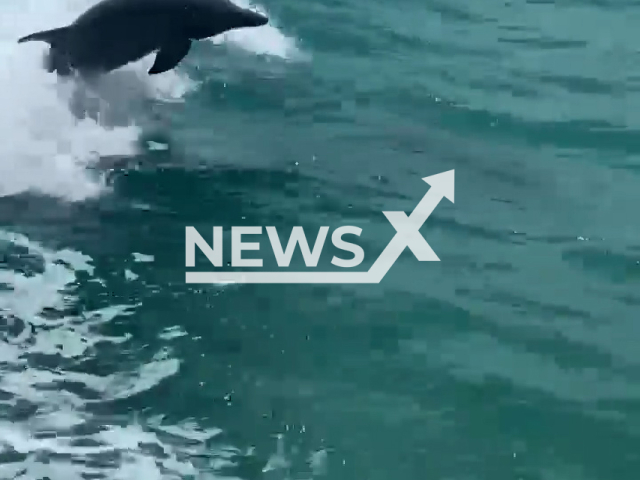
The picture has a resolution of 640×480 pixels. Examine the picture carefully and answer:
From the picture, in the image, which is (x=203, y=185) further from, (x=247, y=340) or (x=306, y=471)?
(x=306, y=471)

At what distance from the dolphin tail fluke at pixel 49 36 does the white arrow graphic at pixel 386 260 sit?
5.32ft

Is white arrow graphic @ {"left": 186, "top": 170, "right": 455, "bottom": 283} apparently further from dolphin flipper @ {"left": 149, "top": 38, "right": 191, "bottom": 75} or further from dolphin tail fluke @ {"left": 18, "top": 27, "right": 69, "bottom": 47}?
dolphin tail fluke @ {"left": 18, "top": 27, "right": 69, "bottom": 47}

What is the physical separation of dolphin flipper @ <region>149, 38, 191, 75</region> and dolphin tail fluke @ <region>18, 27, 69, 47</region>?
1.92ft

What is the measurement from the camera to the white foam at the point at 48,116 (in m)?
4.57

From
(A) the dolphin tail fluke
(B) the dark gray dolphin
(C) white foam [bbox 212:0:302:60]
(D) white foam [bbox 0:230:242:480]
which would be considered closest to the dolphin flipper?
(B) the dark gray dolphin

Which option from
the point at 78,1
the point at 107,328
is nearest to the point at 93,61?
the point at 78,1

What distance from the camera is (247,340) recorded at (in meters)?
4.41

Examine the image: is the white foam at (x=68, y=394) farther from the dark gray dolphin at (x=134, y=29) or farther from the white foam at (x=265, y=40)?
the white foam at (x=265, y=40)

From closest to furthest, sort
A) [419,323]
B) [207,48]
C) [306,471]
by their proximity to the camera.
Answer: [306,471] < [419,323] < [207,48]

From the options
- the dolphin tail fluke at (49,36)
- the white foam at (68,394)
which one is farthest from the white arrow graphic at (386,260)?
the dolphin tail fluke at (49,36)

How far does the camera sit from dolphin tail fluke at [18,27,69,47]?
4664 millimetres

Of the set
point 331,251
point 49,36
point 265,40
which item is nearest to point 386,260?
point 331,251

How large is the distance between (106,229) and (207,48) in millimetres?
1240

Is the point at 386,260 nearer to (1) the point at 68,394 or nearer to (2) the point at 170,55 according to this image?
(2) the point at 170,55
